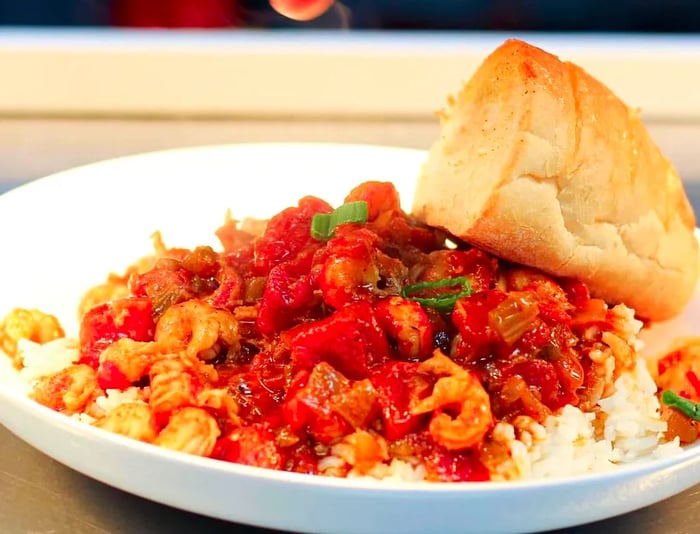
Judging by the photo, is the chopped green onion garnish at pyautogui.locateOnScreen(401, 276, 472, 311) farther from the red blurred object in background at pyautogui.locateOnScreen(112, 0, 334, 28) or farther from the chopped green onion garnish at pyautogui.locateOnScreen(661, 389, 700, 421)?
the red blurred object in background at pyautogui.locateOnScreen(112, 0, 334, 28)

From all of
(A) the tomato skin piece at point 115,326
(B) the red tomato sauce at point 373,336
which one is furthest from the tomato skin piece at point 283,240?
(A) the tomato skin piece at point 115,326

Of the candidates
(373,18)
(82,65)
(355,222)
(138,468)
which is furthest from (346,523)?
(373,18)

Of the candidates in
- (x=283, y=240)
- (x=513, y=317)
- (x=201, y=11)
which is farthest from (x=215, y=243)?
(x=201, y=11)

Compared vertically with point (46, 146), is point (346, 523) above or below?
above

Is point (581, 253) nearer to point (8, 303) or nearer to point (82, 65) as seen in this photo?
point (8, 303)

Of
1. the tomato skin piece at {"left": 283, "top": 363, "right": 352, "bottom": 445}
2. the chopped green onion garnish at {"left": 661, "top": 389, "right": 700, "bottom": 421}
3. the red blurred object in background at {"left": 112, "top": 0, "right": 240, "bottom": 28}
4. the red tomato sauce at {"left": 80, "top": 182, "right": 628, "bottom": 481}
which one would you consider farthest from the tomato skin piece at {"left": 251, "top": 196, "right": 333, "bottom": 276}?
the red blurred object in background at {"left": 112, "top": 0, "right": 240, "bottom": 28}

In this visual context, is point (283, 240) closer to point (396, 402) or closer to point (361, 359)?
point (361, 359)

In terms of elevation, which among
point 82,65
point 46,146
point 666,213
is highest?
point 666,213
